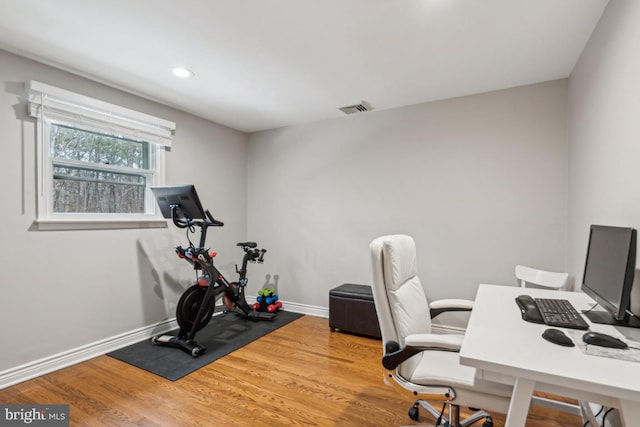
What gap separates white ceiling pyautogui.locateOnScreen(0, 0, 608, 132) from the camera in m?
1.81

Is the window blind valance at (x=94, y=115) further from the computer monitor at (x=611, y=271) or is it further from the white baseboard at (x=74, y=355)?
the computer monitor at (x=611, y=271)

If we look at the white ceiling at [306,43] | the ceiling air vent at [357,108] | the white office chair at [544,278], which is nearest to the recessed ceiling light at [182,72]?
the white ceiling at [306,43]

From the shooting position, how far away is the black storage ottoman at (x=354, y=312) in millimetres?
3182

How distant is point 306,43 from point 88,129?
2.04 meters

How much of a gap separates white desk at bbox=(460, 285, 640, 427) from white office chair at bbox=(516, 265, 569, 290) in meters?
1.48

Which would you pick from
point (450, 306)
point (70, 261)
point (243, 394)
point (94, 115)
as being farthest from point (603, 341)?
point (94, 115)

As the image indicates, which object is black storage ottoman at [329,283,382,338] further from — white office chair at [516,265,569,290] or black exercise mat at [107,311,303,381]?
white office chair at [516,265,569,290]

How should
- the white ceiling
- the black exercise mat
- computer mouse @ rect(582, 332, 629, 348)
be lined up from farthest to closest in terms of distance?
1. the black exercise mat
2. the white ceiling
3. computer mouse @ rect(582, 332, 629, 348)

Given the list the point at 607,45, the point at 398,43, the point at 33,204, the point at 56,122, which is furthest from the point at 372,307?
the point at 56,122

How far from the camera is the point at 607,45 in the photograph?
1768mm

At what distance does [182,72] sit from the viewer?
2.58 meters

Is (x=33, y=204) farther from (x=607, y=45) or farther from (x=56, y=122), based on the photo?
(x=607, y=45)

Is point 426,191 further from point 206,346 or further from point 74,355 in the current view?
point 74,355

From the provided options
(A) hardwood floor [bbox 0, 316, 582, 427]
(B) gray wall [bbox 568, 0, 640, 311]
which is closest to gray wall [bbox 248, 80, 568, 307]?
(B) gray wall [bbox 568, 0, 640, 311]
